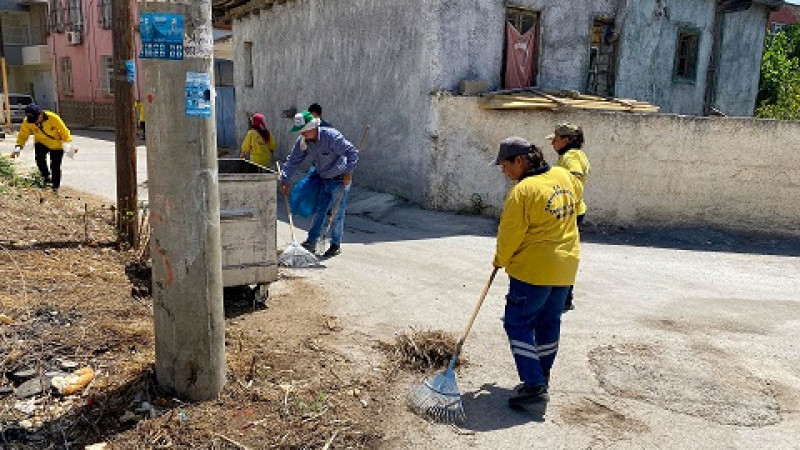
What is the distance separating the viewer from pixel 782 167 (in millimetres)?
8859

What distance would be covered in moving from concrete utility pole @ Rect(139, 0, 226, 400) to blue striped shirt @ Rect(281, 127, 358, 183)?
11.8 ft

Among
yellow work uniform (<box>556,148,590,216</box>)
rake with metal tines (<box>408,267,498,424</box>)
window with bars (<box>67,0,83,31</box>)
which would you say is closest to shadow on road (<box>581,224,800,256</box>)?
yellow work uniform (<box>556,148,590,216</box>)

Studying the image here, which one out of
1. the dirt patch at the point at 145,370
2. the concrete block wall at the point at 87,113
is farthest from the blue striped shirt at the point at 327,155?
the concrete block wall at the point at 87,113

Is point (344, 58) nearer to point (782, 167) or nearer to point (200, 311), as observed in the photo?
point (782, 167)

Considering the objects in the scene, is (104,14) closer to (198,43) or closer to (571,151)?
(571,151)

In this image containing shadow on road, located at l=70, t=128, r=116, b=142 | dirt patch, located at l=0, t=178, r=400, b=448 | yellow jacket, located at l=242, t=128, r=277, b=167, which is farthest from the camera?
shadow on road, located at l=70, t=128, r=116, b=142

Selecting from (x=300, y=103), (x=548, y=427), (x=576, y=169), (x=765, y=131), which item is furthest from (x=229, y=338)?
(x=300, y=103)

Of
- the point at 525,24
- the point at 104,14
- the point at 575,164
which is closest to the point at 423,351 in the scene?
the point at 575,164

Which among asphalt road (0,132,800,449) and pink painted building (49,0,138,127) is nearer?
asphalt road (0,132,800,449)

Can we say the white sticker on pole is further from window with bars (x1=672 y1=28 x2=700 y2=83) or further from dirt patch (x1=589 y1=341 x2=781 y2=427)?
window with bars (x1=672 y1=28 x2=700 y2=83)

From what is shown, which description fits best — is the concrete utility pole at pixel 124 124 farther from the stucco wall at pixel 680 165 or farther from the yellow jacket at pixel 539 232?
the stucco wall at pixel 680 165

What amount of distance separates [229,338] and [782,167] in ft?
28.0

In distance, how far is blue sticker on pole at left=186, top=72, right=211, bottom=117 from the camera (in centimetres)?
310

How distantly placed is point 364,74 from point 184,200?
879cm
